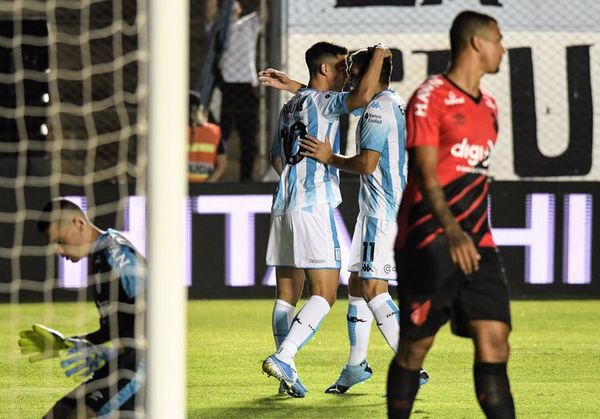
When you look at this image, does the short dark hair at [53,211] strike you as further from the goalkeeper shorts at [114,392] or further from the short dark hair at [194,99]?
the short dark hair at [194,99]

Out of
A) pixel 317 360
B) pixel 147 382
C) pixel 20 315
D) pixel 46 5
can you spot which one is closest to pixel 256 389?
pixel 317 360

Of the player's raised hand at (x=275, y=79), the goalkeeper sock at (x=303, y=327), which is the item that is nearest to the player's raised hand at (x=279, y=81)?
the player's raised hand at (x=275, y=79)

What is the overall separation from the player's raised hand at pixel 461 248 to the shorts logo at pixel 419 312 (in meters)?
0.20

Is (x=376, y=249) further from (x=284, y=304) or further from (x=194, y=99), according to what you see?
(x=194, y=99)

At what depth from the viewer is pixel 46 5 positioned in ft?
40.3

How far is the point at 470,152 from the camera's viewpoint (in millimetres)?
4855

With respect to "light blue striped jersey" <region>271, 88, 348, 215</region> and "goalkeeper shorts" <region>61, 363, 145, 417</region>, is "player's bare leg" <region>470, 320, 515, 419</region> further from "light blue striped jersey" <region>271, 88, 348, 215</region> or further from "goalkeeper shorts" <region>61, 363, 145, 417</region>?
"light blue striped jersey" <region>271, 88, 348, 215</region>

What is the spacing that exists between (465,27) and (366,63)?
60.7 inches

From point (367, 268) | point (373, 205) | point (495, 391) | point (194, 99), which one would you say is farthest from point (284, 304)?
point (194, 99)

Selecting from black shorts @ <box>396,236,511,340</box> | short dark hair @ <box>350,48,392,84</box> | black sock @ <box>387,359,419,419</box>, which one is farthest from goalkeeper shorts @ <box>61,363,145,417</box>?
short dark hair @ <box>350,48,392,84</box>

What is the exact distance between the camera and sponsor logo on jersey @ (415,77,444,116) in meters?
4.77

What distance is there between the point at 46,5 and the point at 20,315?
3254 mm

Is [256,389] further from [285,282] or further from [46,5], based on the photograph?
[46,5]

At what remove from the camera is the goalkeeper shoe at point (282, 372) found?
6449 millimetres
